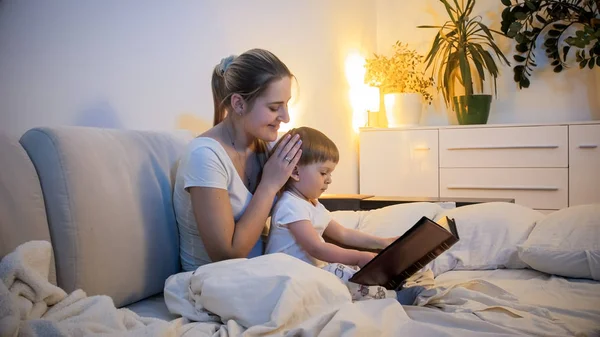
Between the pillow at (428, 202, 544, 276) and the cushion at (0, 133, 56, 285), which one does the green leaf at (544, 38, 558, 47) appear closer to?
the pillow at (428, 202, 544, 276)

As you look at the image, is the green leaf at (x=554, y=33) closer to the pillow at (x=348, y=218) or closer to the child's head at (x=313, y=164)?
the pillow at (x=348, y=218)

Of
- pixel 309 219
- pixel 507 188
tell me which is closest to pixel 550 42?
pixel 507 188

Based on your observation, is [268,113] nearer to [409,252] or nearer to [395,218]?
[409,252]

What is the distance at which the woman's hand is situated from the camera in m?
1.54

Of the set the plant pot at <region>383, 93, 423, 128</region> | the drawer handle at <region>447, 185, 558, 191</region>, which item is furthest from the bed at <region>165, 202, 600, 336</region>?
the plant pot at <region>383, 93, 423, 128</region>

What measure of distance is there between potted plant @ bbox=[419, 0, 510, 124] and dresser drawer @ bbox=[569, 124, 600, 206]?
0.60m

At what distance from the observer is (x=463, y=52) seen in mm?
3902

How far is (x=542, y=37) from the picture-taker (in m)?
4.08

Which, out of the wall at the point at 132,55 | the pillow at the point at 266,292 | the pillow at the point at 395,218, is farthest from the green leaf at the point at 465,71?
the pillow at the point at 266,292

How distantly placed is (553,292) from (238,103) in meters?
Result: 0.96

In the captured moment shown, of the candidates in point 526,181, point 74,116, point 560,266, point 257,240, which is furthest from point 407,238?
point 526,181

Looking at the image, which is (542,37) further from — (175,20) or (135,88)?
(135,88)

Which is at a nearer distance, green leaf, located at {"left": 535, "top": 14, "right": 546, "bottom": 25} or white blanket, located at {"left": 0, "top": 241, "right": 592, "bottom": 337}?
white blanket, located at {"left": 0, "top": 241, "right": 592, "bottom": 337}

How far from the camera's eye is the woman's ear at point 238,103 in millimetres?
1587
